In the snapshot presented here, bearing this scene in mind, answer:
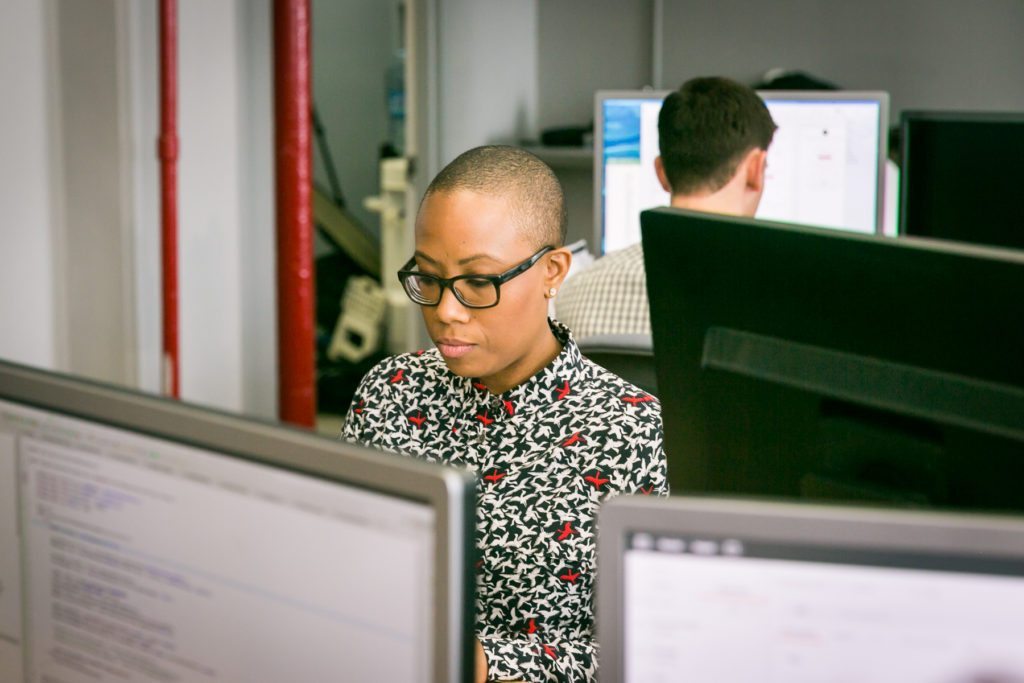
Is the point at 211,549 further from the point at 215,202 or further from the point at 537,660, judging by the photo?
the point at 215,202

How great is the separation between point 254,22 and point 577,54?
1.36 m

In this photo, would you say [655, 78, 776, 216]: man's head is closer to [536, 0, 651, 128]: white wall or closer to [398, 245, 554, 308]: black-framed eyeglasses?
[398, 245, 554, 308]: black-framed eyeglasses

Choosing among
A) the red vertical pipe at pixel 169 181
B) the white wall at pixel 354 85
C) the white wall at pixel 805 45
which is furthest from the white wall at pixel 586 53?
the white wall at pixel 354 85

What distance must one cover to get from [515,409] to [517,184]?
0.74 ft

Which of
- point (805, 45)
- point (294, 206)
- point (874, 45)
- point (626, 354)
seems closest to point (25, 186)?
point (294, 206)

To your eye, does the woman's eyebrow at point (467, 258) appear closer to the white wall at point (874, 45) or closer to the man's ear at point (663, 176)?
the man's ear at point (663, 176)

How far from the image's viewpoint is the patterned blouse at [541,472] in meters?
→ 1.09

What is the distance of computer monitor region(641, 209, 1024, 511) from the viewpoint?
76 centimetres

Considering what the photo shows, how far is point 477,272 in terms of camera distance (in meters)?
1.15

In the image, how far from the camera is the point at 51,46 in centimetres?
256

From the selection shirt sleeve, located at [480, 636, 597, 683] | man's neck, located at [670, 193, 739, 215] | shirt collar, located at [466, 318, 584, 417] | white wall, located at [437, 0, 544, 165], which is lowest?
shirt sleeve, located at [480, 636, 597, 683]

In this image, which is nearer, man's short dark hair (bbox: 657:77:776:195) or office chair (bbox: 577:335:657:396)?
office chair (bbox: 577:335:657:396)

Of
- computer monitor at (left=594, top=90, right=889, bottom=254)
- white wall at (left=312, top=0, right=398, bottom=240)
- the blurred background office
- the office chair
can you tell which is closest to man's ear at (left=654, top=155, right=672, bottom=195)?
computer monitor at (left=594, top=90, right=889, bottom=254)

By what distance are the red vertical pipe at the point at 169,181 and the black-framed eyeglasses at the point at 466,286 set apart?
1759 mm
